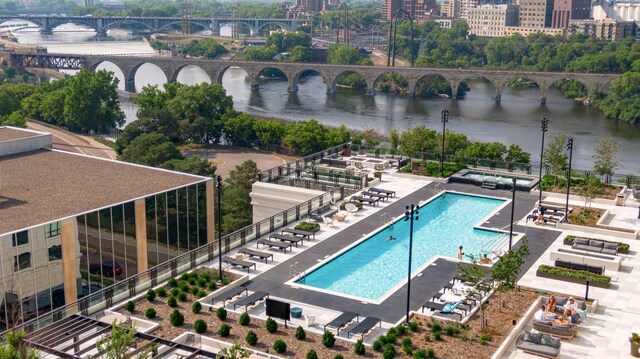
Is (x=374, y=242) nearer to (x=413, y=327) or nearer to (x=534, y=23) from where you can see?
(x=413, y=327)

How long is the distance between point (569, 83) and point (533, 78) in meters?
11.1

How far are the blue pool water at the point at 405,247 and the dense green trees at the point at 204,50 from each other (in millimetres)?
116548

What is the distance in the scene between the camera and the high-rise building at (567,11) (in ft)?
601

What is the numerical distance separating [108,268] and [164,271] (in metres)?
2.21

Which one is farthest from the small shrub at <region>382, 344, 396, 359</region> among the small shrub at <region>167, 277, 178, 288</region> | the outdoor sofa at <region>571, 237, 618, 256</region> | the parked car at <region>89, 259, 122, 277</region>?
the outdoor sofa at <region>571, 237, 618, 256</region>

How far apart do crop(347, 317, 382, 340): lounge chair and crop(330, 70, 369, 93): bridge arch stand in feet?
290

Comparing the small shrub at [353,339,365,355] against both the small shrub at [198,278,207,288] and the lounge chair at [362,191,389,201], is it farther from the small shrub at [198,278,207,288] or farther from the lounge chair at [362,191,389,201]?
the lounge chair at [362,191,389,201]

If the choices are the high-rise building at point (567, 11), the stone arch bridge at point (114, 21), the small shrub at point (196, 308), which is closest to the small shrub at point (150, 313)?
the small shrub at point (196, 308)

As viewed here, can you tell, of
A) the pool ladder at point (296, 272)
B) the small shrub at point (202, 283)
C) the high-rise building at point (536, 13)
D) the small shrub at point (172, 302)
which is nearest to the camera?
the small shrub at point (172, 302)

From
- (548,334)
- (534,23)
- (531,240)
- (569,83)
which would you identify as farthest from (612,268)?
(534,23)

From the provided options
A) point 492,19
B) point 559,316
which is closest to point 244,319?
point 559,316

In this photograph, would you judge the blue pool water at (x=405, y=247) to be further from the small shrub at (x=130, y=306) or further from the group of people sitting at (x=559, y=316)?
the small shrub at (x=130, y=306)

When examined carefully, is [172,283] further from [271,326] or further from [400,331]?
[400,331]

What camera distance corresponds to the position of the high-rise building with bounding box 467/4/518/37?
621 feet
